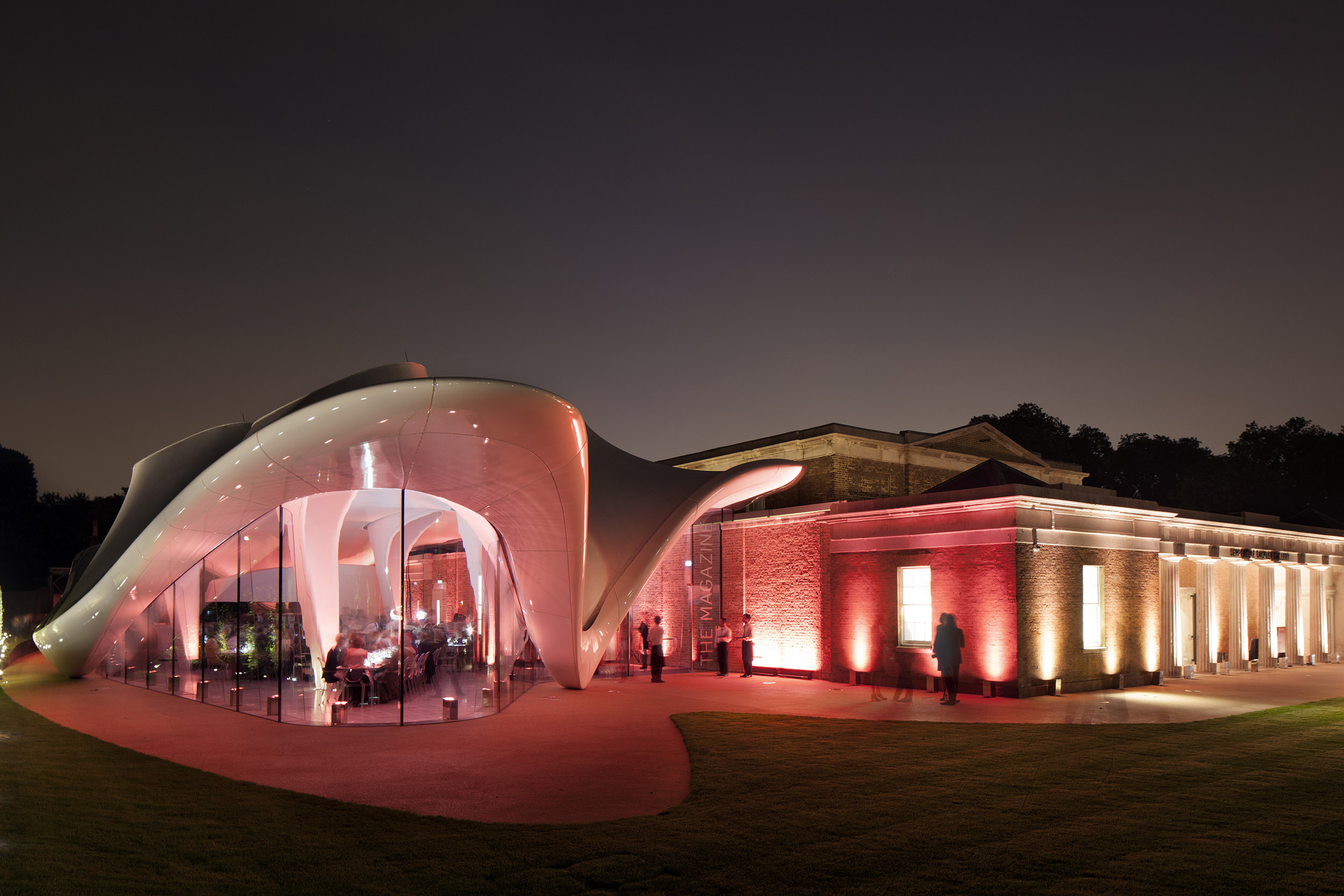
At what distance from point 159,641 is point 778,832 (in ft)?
56.0

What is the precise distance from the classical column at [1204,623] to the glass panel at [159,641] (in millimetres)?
23557

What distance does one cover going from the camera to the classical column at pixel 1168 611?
64.9 feet

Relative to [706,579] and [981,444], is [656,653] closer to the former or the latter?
[706,579]

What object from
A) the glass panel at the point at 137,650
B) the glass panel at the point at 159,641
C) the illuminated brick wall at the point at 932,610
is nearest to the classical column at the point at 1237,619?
the illuminated brick wall at the point at 932,610

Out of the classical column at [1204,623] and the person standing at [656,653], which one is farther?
the classical column at [1204,623]

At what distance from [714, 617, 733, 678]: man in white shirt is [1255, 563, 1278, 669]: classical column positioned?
14.5 m

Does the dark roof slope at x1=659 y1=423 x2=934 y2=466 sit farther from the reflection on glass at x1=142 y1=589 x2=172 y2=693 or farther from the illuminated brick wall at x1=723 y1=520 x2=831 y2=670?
the reflection on glass at x1=142 y1=589 x2=172 y2=693

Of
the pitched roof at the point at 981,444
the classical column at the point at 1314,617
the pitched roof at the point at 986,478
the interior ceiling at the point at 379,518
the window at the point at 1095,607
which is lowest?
the classical column at the point at 1314,617

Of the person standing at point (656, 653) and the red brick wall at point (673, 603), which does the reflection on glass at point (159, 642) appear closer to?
the person standing at point (656, 653)

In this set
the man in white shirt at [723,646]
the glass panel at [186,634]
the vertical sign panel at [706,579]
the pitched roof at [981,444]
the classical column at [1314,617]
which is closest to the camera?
the glass panel at [186,634]

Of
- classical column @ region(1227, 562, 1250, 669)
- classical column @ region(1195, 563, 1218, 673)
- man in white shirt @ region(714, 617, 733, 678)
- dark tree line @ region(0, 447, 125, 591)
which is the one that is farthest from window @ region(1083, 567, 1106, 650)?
dark tree line @ region(0, 447, 125, 591)

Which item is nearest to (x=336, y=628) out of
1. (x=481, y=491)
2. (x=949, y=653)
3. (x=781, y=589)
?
(x=481, y=491)

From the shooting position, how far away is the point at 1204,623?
852 inches

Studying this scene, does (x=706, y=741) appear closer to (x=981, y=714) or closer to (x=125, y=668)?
(x=981, y=714)
